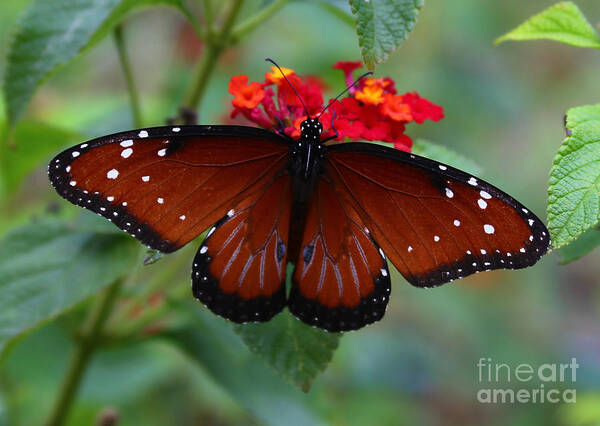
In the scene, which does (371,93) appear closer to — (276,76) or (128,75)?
(276,76)

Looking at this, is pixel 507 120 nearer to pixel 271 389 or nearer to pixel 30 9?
pixel 271 389

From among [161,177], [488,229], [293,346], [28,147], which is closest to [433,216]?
[488,229]

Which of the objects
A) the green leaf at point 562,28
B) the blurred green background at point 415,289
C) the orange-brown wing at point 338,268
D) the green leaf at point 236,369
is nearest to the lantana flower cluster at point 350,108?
the orange-brown wing at point 338,268

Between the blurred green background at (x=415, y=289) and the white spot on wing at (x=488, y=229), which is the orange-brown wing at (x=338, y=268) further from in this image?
the blurred green background at (x=415, y=289)

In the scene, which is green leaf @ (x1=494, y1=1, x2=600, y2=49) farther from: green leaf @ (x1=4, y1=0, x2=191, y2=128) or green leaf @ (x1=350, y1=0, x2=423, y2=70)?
green leaf @ (x1=4, y1=0, x2=191, y2=128)

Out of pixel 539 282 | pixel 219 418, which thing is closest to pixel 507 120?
pixel 539 282
